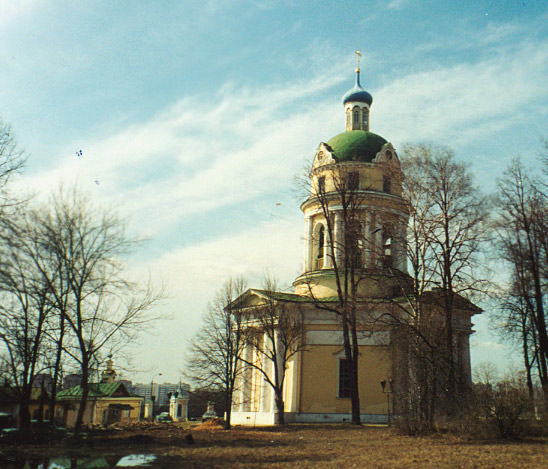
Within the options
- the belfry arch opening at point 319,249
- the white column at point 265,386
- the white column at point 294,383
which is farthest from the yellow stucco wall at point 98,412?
the belfry arch opening at point 319,249

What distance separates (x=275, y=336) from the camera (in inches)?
1250

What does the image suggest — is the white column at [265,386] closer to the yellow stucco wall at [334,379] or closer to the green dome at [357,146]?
the yellow stucco wall at [334,379]

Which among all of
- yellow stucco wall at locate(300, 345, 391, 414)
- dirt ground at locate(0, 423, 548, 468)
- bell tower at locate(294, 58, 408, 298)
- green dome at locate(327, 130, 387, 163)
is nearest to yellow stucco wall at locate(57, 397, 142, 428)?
yellow stucco wall at locate(300, 345, 391, 414)

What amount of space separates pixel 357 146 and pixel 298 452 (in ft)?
71.5

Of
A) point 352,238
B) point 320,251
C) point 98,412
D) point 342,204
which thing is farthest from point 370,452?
point 98,412

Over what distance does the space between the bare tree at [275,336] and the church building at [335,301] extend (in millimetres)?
207

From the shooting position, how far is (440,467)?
12.0 meters

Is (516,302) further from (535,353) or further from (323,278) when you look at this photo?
(323,278)

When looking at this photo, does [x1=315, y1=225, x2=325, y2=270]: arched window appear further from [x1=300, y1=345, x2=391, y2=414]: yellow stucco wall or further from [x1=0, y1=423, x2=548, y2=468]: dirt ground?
[x1=0, y1=423, x2=548, y2=468]: dirt ground

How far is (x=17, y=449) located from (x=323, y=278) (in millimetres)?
19939

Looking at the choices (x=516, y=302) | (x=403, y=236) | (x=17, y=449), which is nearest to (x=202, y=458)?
(x=17, y=449)

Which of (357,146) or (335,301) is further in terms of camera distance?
(357,146)

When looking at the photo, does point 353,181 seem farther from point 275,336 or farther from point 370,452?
point 370,452

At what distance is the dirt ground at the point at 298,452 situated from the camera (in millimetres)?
12703
